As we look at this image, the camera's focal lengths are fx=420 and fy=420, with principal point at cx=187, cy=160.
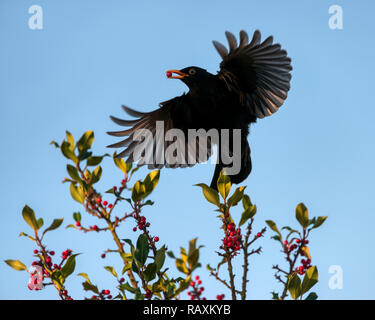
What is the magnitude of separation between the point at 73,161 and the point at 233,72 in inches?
93.0

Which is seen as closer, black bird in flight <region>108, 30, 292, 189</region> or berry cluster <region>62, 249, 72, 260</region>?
berry cluster <region>62, 249, 72, 260</region>

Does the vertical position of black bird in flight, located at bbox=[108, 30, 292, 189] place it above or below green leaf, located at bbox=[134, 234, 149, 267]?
above

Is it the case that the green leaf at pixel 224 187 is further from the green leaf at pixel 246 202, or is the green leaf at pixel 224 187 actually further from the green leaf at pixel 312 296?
the green leaf at pixel 312 296

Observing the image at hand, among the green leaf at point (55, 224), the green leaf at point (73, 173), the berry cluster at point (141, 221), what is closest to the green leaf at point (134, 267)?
the berry cluster at point (141, 221)

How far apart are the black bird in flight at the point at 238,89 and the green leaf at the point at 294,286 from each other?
2.00 metres

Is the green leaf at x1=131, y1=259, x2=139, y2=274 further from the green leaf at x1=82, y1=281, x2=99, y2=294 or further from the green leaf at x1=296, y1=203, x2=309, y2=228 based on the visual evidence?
the green leaf at x1=296, y1=203, x2=309, y2=228

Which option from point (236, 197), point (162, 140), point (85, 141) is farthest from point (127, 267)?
point (162, 140)

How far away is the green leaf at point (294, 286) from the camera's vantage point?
2574mm

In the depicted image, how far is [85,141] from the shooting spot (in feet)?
9.91

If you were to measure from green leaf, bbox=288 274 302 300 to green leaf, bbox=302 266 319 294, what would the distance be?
0.18 feet

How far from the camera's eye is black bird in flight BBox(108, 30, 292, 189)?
4.65 metres

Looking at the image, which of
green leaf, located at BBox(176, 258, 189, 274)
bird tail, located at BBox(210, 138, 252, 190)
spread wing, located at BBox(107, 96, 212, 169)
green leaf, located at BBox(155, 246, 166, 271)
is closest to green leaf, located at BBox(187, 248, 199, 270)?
green leaf, located at BBox(176, 258, 189, 274)
